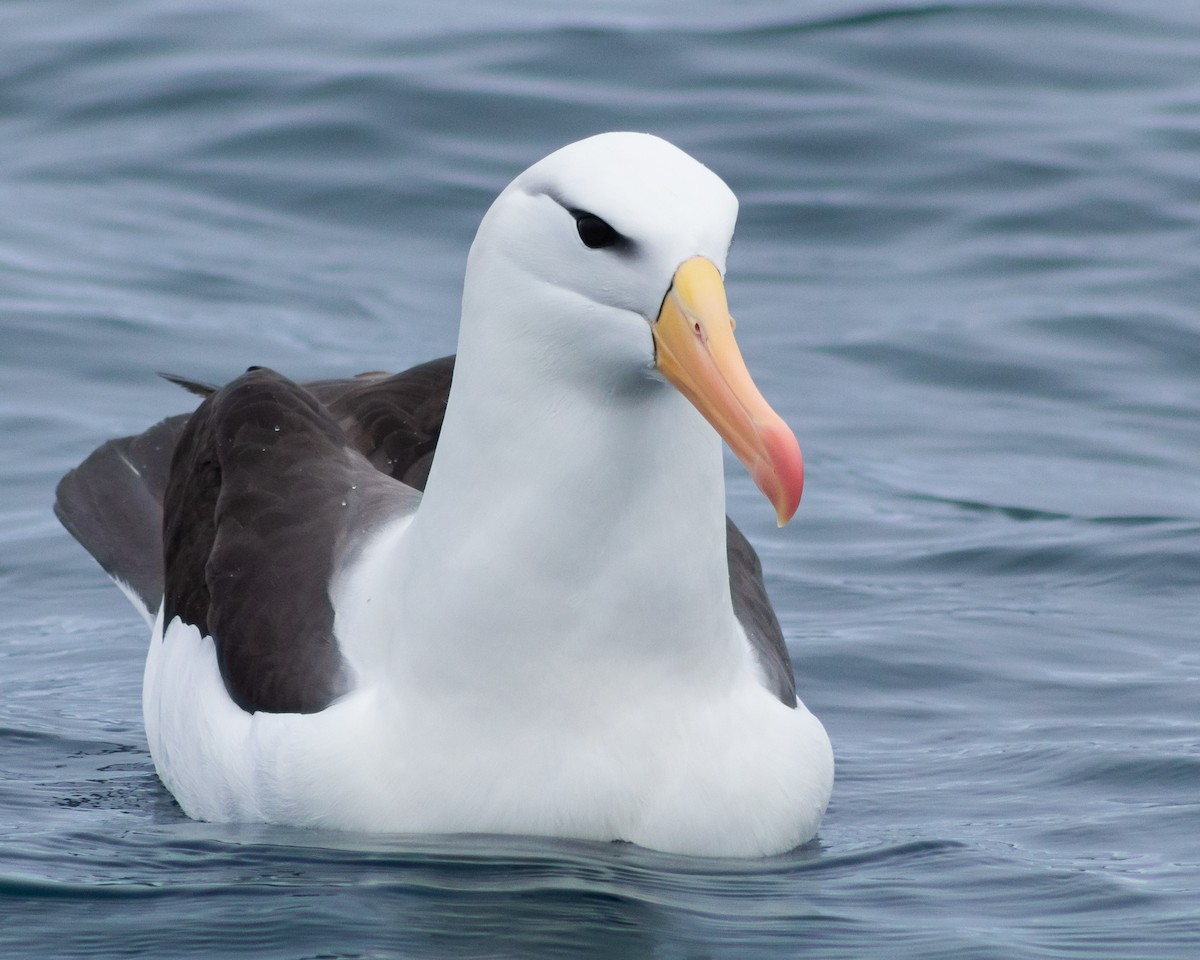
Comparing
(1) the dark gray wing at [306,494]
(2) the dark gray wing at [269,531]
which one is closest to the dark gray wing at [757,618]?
(1) the dark gray wing at [306,494]

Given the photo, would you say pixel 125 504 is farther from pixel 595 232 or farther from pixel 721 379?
pixel 721 379

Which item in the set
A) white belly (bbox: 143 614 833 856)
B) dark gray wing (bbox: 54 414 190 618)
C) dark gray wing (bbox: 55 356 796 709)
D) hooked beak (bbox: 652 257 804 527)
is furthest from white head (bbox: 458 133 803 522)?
dark gray wing (bbox: 54 414 190 618)

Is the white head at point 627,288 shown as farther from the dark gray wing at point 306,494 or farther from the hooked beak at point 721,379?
the dark gray wing at point 306,494

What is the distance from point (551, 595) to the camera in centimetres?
541

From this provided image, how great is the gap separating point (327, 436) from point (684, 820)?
5.96 feet

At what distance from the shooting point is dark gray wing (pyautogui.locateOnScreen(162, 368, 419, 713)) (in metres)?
5.96

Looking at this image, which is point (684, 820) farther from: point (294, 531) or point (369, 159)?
point (369, 159)

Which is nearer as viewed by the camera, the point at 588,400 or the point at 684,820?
the point at 588,400

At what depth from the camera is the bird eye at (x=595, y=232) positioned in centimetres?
489

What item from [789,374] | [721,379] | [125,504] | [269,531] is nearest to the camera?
[721,379]

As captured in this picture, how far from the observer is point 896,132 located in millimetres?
14906

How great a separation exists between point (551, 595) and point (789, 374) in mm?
6420

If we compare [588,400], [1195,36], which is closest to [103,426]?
[588,400]

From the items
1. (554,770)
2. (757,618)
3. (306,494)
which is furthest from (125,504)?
(554,770)
